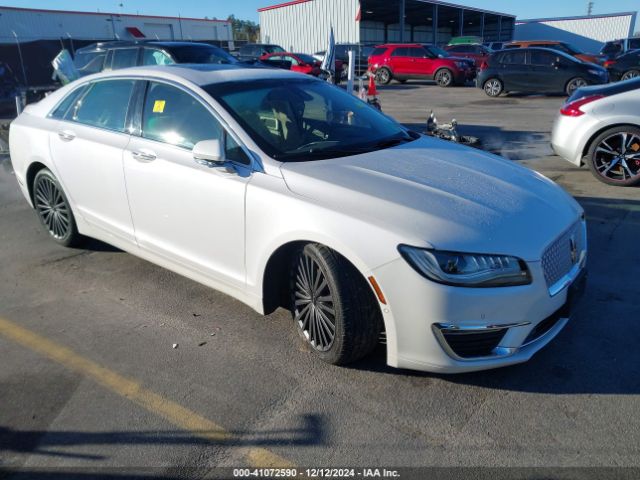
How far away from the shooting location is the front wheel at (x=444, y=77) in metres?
21.8

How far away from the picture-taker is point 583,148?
6.57m

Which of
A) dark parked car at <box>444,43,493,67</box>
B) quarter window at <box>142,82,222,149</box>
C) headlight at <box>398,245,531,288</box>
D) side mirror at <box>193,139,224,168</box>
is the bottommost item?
headlight at <box>398,245,531,288</box>

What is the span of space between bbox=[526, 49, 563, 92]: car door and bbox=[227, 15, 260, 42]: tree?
61746mm

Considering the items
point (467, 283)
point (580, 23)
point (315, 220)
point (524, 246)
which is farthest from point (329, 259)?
point (580, 23)

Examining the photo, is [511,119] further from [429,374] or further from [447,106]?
[429,374]

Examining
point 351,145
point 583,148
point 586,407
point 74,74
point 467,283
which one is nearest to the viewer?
point 467,283

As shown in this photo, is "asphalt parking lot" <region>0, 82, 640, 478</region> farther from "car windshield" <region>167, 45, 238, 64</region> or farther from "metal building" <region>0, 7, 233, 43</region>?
"metal building" <region>0, 7, 233, 43</region>

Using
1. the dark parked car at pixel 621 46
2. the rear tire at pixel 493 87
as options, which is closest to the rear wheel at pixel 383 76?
the rear tire at pixel 493 87

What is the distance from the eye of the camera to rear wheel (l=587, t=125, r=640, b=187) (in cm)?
630

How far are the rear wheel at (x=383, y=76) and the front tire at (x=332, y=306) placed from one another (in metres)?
22.0

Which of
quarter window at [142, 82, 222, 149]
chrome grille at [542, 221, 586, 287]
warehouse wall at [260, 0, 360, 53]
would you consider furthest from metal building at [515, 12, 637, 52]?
quarter window at [142, 82, 222, 149]

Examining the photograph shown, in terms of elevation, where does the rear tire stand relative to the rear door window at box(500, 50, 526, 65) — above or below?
below

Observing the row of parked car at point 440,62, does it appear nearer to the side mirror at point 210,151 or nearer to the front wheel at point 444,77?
the front wheel at point 444,77

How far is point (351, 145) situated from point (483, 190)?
98 centimetres
